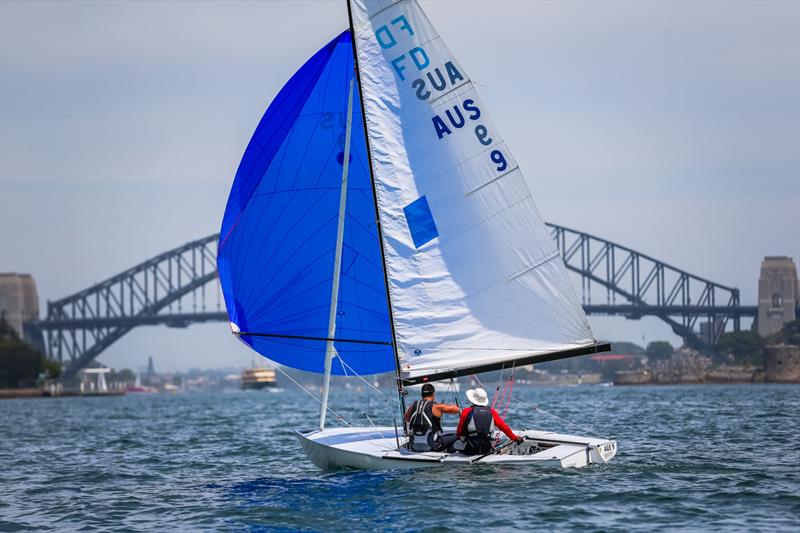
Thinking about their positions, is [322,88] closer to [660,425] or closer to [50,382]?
[660,425]

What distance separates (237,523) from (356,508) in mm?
1327

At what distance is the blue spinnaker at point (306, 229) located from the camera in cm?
1700

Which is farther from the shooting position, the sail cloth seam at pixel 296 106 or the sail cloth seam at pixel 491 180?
the sail cloth seam at pixel 296 106

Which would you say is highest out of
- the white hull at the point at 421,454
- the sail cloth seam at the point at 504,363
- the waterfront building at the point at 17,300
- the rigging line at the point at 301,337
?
the waterfront building at the point at 17,300

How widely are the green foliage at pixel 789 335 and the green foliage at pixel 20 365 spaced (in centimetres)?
6412

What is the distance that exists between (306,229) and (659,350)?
17273 cm

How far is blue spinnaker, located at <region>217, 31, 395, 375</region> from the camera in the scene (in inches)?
669

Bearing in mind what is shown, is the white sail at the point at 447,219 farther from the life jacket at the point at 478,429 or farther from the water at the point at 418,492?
the water at the point at 418,492

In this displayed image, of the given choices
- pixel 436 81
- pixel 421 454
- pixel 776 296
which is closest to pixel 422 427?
pixel 421 454

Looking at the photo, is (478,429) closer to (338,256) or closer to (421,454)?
(421,454)

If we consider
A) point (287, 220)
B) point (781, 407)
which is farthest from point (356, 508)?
point (781, 407)

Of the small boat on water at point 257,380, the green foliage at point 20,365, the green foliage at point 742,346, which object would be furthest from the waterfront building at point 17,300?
the green foliage at point 742,346

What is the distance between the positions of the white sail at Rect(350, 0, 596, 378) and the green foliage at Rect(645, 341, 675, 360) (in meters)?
169

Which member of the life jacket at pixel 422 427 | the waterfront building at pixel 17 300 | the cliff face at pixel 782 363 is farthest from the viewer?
the waterfront building at pixel 17 300
